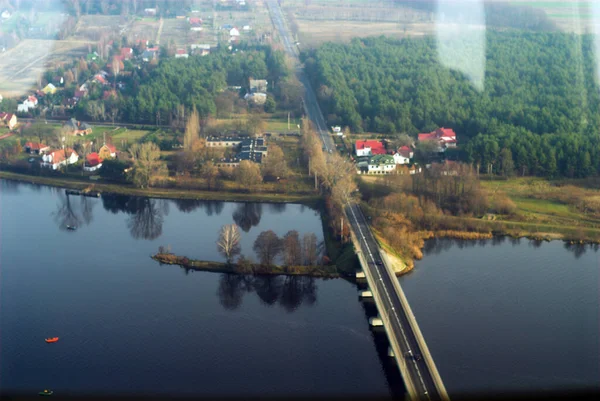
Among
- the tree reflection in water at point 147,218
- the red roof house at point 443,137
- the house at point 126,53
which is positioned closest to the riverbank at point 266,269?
the tree reflection in water at point 147,218

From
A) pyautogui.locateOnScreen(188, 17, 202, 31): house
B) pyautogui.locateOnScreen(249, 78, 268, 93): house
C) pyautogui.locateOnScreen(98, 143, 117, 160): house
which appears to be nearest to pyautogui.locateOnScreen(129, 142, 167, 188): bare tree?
pyautogui.locateOnScreen(98, 143, 117, 160): house

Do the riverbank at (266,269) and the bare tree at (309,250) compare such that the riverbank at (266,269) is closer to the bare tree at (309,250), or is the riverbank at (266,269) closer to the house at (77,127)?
the bare tree at (309,250)

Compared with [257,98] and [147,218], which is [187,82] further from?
[147,218]

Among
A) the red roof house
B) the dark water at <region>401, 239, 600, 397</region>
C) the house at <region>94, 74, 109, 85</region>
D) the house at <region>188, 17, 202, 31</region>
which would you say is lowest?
the dark water at <region>401, 239, 600, 397</region>

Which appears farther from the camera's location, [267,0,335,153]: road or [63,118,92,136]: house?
[63,118,92,136]: house

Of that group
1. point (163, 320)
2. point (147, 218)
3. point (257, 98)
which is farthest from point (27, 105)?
point (163, 320)

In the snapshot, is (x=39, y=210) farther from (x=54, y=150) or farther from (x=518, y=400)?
(x=518, y=400)

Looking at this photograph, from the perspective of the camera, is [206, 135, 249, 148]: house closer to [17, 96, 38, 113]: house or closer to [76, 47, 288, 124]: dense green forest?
[76, 47, 288, 124]: dense green forest

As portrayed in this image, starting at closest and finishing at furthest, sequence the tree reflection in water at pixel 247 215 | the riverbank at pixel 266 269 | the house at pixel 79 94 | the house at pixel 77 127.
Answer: the riverbank at pixel 266 269 < the tree reflection in water at pixel 247 215 < the house at pixel 77 127 < the house at pixel 79 94
